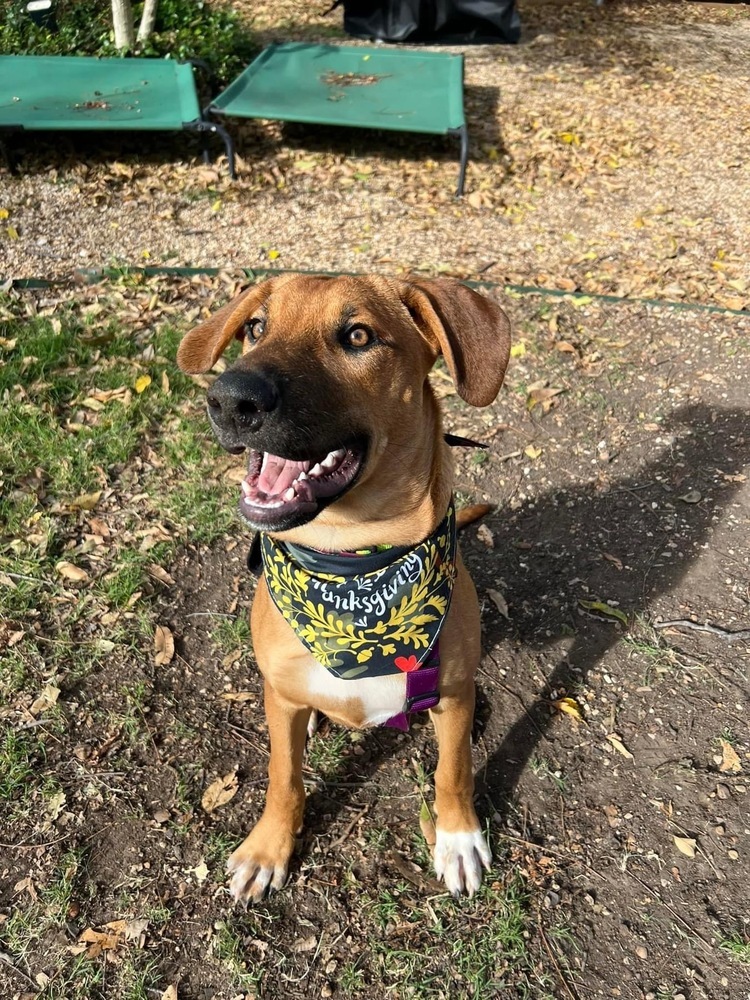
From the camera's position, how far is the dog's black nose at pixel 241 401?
2047 mm

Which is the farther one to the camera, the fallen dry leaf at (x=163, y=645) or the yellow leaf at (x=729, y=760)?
the fallen dry leaf at (x=163, y=645)

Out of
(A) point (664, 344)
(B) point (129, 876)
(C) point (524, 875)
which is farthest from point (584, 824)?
(A) point (664, 344)

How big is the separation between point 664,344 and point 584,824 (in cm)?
370

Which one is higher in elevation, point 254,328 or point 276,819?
point 254,328

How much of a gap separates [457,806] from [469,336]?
1.78m

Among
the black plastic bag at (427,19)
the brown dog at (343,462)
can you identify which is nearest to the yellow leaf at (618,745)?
the brown dog at (343,462)

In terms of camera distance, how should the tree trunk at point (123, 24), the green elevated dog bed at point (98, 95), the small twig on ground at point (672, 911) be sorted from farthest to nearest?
the tree trunk at point (123, 24) < the green elevated dog bed at point (98, 95) < the small twig on ground at point (672, 911)

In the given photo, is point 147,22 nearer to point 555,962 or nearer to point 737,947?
point 555,962

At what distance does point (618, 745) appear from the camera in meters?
3.41

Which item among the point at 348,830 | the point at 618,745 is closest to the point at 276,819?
the point at 348,830

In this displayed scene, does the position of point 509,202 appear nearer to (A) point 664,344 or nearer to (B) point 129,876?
(A) point 664,344

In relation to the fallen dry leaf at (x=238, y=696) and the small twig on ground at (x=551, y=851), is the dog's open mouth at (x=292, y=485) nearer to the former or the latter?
the fallen dry leaf at (x=238, y=696)

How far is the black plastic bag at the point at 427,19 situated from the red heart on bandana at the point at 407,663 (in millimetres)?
11092

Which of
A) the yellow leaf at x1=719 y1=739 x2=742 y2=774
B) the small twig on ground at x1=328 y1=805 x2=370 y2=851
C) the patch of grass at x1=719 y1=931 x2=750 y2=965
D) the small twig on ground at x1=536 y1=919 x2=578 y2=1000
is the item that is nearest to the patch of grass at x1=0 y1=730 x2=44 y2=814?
the small twig on ground at x1=328 y1=805 x2=370 y2=851
